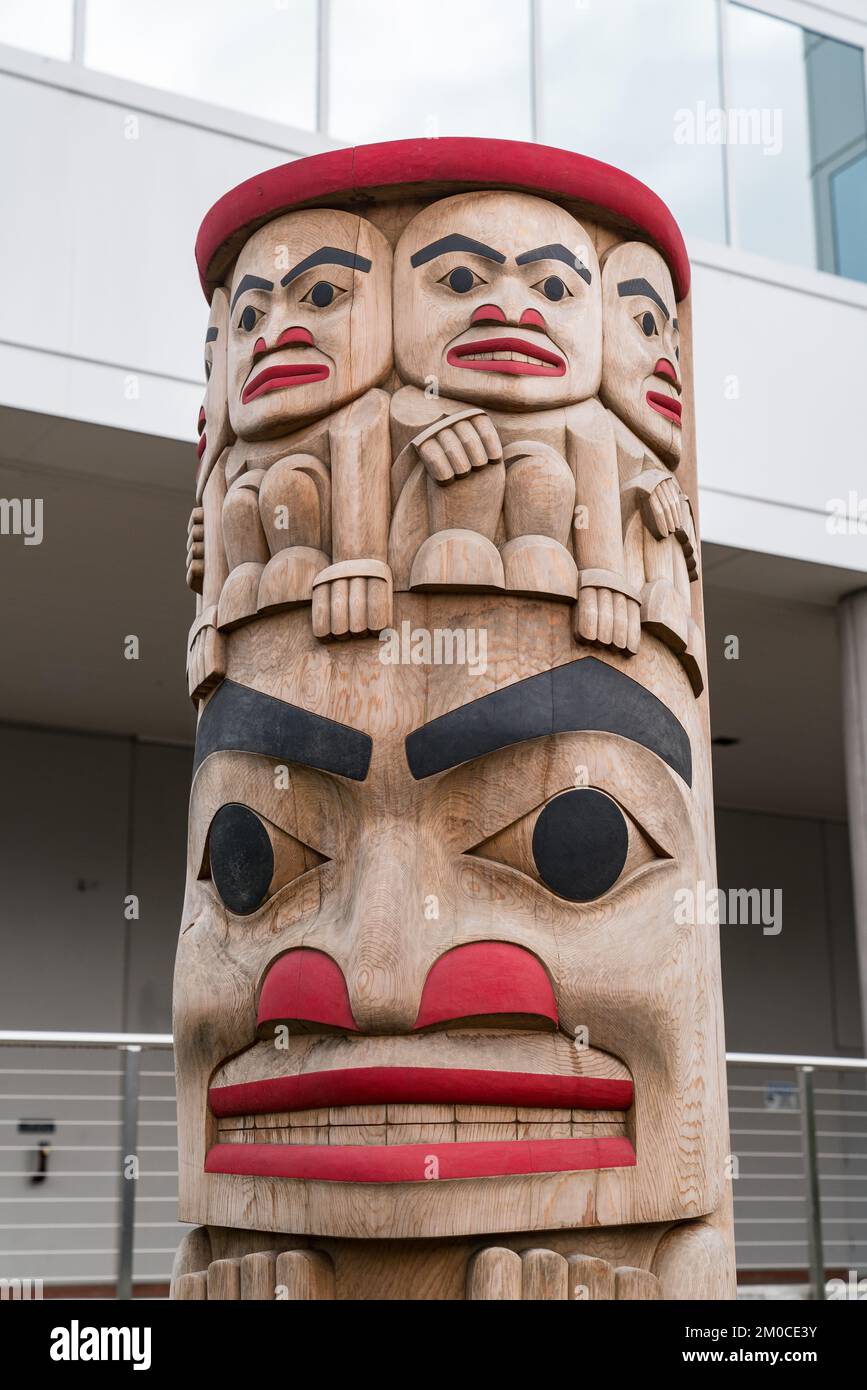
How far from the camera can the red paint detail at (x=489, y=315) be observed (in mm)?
3068

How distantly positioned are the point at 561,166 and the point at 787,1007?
12470 mm

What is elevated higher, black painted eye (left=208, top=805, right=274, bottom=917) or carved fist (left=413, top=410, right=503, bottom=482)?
carved fist (left=413, top=410, right=503, bottom=482)

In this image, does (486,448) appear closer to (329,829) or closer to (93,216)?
(329,829)

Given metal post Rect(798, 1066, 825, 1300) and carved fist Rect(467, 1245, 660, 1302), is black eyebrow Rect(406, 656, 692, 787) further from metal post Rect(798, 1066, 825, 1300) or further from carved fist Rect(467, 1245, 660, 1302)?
metal post Rect(798, 1066, 825, 1300)

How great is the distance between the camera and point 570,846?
2.85m

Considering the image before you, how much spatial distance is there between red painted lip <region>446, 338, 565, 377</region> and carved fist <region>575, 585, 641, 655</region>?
477mm

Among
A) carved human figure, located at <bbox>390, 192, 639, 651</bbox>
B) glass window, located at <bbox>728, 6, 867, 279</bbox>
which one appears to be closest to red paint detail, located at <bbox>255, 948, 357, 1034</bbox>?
carved human figure, located at <bbox>390, 192, 639, 651</bbox>

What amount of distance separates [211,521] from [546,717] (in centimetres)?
100

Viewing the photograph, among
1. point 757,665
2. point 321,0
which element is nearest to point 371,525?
point 321,0

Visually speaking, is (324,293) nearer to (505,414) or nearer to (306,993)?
(505,414)

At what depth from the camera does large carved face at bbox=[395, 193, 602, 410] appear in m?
3.06

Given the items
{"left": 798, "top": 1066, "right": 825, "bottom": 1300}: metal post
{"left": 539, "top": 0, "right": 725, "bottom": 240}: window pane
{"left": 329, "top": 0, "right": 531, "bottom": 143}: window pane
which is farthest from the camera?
{"left": 539, "top": 0, "right": 725, "bottom": 240}: window pane

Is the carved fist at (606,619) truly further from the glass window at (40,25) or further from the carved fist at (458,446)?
the glass window at (40,25)

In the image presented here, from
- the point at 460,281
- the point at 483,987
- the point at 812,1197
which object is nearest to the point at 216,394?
the point at 460,281
